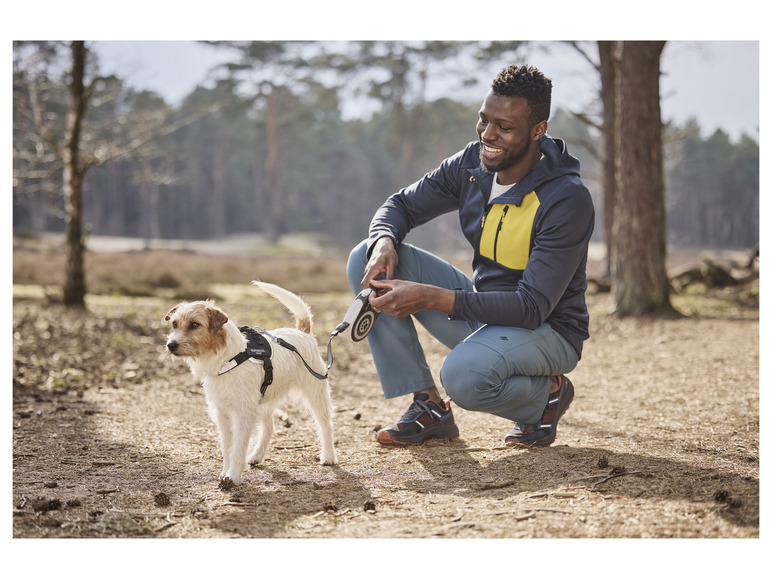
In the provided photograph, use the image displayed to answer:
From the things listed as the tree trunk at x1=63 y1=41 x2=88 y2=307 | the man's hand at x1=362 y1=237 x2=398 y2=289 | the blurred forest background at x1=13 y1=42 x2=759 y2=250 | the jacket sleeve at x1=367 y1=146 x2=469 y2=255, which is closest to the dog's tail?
the man's hand at x1=362 y1=237 x2=398 y2=289

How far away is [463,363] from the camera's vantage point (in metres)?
3.49

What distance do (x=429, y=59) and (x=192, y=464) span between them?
89.5ft

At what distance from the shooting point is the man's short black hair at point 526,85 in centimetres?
340

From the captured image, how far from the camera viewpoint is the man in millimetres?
3414

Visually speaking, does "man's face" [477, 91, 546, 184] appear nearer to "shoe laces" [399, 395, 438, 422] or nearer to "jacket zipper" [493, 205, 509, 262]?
"jacket zipper" [493, 205, 509, 262]

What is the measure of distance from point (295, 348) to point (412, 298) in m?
0.67

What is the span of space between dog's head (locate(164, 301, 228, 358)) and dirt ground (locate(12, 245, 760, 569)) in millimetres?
624

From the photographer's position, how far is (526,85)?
11.2 feet

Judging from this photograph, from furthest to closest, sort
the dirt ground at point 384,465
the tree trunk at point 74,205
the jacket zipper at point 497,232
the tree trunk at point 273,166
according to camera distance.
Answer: the tree trunk at point 273,166
the tree trunk at point 74,205
the jacket zipper at point 497,232
the dirt ground at point 384,465

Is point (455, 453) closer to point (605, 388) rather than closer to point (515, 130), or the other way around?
point (515, 130)

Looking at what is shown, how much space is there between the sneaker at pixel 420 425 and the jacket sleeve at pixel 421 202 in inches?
35.5

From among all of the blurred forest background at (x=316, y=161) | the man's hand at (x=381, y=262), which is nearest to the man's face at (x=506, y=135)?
the man's hand at (x=381, y=262)

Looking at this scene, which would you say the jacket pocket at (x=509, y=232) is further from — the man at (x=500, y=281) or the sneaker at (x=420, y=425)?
the sneaker at (x=420, y=425)

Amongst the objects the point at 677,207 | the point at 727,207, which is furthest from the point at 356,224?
the point at 727,207
